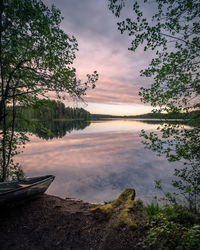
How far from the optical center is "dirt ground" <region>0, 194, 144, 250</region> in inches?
143

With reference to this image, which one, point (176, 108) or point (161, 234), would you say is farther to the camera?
point (176, 108)

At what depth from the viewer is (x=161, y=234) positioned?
3174mm

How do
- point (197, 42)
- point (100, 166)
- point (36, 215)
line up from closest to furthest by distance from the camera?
point (197, 42), point (36, 215), point (100, 166)

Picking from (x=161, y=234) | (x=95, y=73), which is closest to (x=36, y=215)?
(x=161, y=234)

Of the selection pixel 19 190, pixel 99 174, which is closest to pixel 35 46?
pixel 19 190

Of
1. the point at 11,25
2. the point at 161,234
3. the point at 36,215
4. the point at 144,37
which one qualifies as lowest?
the point at 36,215

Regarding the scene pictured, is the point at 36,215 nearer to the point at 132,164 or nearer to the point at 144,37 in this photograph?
the point at 144,37

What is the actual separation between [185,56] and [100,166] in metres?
13.6

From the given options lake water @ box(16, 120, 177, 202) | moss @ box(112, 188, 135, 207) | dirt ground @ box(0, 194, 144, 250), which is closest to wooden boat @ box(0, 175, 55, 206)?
dirt ground @ box(0, 194, 144, 250)

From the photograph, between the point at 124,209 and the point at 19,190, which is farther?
the point at 19,190

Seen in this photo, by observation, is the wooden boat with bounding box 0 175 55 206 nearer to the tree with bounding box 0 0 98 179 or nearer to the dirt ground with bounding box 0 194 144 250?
the dirt ground with bounding box 0 194 144 250

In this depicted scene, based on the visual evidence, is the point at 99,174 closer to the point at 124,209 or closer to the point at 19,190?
the point at 124,209

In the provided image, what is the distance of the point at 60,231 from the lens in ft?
14.5

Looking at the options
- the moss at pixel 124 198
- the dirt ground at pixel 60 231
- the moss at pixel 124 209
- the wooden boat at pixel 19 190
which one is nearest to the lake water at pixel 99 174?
the wooden boat at pixel 19 190
